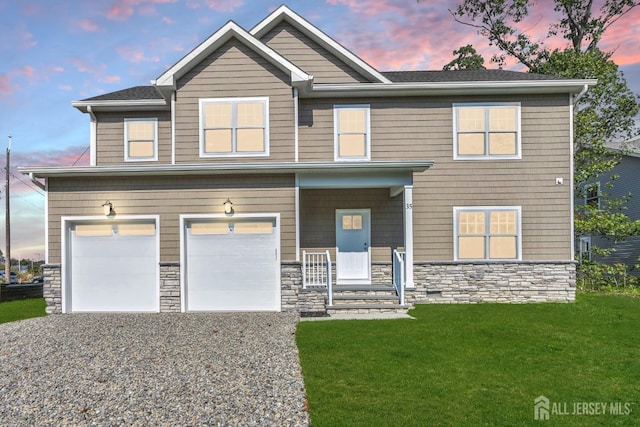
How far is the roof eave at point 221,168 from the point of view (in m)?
9.97

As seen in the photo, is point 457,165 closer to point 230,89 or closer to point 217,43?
point 230,89

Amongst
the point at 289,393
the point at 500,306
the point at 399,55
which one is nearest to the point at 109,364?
the point at 289,393

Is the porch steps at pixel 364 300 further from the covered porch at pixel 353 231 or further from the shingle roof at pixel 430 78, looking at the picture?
the shingle roof at pixel 430 78

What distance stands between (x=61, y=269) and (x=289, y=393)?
7.96 metres

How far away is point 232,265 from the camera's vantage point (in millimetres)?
10383

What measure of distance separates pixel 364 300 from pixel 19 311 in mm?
9481

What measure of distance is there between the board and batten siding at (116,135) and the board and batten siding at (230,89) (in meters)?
1.41

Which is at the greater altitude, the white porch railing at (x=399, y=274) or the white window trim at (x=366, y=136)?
the white window trim at (x=366, y=136)

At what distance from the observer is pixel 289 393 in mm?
4824

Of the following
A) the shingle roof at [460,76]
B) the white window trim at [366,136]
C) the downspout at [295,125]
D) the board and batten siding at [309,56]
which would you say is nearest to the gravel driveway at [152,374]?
the downspout at [295,125]

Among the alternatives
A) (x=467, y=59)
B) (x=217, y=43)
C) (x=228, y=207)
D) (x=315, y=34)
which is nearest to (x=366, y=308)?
(x=228, y=207)

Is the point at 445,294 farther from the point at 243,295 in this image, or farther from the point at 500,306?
the point at 243,295

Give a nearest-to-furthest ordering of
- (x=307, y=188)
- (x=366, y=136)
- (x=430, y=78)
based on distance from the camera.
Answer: (x=307, y=188), (x=366, y=136), (x=430, y=78)

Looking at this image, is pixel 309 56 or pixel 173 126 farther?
pixel 309 56
